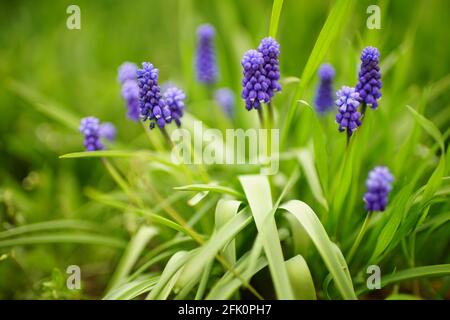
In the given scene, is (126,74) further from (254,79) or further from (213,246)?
(213,246)

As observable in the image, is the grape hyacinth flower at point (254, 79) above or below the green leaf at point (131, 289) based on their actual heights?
above

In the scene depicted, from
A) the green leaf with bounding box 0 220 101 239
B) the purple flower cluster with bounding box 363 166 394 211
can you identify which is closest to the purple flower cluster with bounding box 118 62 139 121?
the green leaf with bounding box 0 220 101 239

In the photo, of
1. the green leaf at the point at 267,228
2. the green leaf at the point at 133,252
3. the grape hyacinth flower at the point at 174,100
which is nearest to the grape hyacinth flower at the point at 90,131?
the grape hyacinth flower at the point at 174,100

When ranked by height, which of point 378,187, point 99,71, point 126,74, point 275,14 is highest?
point 99,71

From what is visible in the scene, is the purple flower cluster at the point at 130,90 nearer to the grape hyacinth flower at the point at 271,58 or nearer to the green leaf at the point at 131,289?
the grape hyacinth flower at the point at 271,58

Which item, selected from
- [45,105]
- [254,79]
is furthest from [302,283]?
[45,105]

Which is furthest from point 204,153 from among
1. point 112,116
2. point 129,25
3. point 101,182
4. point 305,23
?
point 129,25
